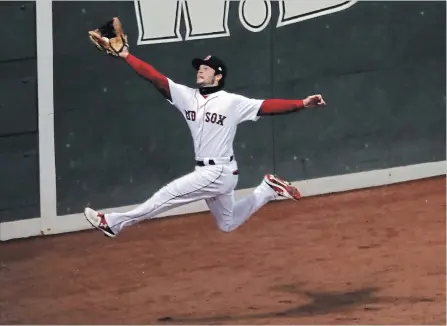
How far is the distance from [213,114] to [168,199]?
72cm

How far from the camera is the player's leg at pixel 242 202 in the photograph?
8.55m

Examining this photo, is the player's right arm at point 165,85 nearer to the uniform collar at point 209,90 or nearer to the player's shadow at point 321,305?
the uniform collar at point 209,90

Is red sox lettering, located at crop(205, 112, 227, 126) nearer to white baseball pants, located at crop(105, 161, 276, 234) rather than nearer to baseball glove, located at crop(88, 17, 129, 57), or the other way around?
white baseball pants, located at crop(105, 161, 276, 234)

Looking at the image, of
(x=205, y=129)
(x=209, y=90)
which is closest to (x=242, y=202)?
(x=205, y=129)

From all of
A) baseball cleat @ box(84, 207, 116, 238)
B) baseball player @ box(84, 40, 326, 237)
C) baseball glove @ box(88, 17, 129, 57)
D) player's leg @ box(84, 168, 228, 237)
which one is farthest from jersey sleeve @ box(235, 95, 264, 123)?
baseball cleat @ box(84, 207, 116, 238)

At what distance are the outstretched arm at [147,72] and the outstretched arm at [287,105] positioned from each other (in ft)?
2.35

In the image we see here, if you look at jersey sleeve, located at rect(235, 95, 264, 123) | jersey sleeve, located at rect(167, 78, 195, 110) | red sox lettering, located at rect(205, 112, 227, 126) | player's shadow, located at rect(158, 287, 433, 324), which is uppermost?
jersey sleeve, located at rect(167, 78, 195, 110)

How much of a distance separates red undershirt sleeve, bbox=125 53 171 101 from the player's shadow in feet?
6.00

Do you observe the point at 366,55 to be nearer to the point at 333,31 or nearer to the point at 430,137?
the point at 333,31

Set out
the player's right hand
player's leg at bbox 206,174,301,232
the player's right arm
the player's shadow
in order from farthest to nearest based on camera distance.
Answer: the player's shadow < player's leg at bbox 206,174,301,232 < the player's right arm < the player's right hand

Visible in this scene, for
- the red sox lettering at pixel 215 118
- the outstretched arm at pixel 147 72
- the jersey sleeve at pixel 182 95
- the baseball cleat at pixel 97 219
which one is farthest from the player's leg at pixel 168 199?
the outstretched arm at pixel 147 72

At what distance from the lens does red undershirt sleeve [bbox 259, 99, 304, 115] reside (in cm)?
794

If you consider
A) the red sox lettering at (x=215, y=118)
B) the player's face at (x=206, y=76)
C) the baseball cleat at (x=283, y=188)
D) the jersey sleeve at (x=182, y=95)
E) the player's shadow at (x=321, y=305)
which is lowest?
the player's shadow at (x=321, y=305)

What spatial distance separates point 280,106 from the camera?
8.04m
